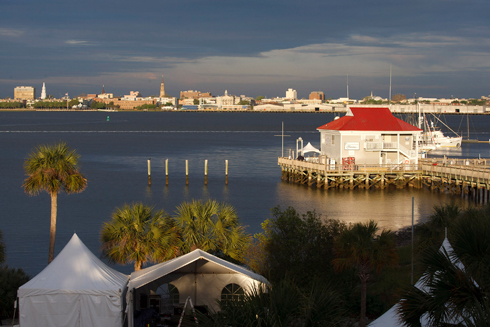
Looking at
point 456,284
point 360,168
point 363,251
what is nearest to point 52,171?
point 363,251

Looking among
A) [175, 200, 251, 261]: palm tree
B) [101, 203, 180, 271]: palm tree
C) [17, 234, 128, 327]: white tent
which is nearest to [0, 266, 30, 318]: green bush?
[101, 203, 180, 271]: palm tree

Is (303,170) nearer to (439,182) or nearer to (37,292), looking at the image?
(439,182)

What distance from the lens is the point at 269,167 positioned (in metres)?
64.7

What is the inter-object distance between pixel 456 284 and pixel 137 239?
11.0 metres

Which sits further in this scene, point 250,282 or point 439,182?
point 439,182

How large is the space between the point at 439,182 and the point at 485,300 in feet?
138


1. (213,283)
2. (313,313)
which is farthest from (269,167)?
(313,313)

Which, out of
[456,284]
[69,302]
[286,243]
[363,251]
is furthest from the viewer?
[286,243]

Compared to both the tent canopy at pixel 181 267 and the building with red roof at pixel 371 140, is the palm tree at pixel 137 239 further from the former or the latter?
the building with red roof at pixel 371 140

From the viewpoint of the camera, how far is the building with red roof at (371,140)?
4762 centimetres

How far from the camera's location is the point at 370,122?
1913 inches

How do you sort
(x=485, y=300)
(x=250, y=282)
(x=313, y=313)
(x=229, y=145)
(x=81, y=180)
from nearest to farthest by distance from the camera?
(x=485, y=300) → (x=313, y=313) → (x=250, y=282) → (x=81, y=180) → (x=229, y=145)

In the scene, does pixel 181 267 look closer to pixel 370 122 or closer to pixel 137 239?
pixel 137 239

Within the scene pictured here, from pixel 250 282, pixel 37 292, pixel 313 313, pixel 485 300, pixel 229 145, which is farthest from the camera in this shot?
pixel 229 145
